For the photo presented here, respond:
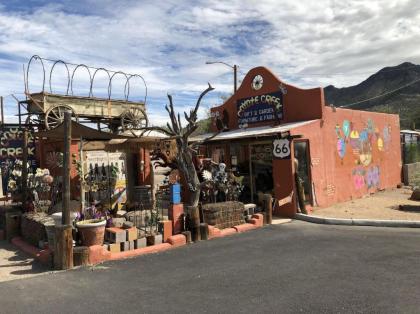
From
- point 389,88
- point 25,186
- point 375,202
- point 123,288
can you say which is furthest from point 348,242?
point 389,88

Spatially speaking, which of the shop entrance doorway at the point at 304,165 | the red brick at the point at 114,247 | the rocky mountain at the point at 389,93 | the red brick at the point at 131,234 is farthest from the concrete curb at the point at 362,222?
the rocky mountain at the point at 389,93

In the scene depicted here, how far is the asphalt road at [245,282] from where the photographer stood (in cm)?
518

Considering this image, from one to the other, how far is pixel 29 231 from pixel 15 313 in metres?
4.44

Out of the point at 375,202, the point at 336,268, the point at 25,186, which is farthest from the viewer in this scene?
the point at 375,202

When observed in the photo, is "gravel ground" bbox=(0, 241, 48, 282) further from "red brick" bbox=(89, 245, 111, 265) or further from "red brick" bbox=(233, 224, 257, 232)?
"red brick" bbox=(233, 224, 257, 232)

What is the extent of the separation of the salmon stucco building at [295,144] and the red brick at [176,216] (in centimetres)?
396

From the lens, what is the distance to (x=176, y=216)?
30.5ft

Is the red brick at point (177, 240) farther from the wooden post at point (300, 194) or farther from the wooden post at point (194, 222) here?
the wooden post at point (300, 194)

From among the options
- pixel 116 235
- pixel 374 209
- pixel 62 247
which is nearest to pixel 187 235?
pixel 116 235

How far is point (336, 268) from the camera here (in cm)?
669

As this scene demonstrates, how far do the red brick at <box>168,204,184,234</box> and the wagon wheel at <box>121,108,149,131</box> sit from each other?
748cm

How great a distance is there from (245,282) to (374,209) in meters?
8.13

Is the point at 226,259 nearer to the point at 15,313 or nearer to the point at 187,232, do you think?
the point at 187,232

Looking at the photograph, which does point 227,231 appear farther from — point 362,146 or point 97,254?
point 362,146
